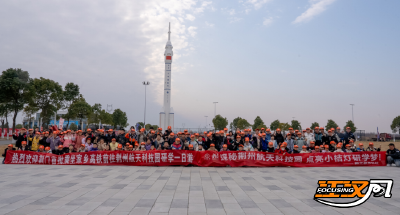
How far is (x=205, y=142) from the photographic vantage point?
13.2 m

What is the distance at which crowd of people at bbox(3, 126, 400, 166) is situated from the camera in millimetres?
12844

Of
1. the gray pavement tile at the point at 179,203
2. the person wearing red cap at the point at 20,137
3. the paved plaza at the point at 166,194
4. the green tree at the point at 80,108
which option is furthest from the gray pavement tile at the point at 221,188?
the green tree at the point at 80,108

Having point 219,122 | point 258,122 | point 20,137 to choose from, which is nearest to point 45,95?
point 20,137

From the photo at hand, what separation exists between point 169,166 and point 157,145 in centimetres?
A: 159

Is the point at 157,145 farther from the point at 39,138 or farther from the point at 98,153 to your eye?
the point at 39,138

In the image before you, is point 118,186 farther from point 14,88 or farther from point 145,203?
point 14,88

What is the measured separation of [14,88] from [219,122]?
162ft

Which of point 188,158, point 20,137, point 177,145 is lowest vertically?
point 188,158

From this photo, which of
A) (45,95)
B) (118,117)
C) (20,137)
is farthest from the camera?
(118,117)

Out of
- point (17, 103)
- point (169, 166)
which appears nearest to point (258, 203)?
point (169, 166)

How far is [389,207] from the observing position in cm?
551

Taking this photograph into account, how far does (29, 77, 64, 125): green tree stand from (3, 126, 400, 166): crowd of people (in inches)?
1118

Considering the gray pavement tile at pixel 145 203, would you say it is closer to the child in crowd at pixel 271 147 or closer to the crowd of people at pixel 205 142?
the crowd of people at pixel 205 142

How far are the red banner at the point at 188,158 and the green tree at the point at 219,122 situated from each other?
2296 inches
